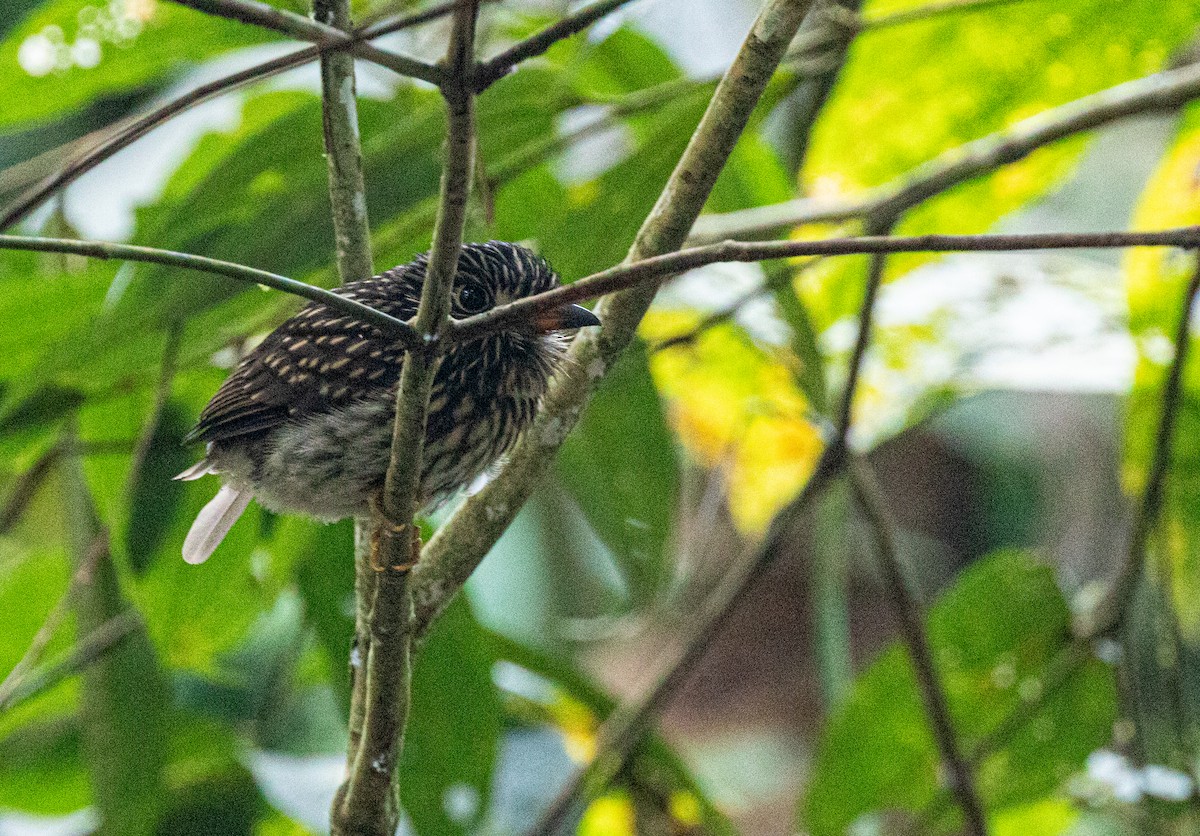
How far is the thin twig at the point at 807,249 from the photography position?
93cm

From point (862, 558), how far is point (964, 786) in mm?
3016

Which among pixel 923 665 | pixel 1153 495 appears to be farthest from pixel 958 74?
pixel 923 665

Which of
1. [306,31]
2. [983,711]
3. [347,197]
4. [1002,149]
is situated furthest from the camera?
[983,711]

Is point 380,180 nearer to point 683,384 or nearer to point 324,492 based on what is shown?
point 324,492

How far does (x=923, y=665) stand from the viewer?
8.48 feet

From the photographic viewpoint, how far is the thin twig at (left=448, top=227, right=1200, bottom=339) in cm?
93

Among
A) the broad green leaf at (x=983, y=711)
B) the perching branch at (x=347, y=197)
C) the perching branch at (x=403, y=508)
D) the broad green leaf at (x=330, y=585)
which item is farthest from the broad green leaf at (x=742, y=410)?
the perching branch at (x=403, y=508)

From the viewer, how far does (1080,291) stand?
292 cm

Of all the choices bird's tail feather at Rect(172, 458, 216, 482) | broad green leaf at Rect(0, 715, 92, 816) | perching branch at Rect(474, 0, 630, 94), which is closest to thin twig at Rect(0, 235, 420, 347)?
perching branch at Rect(474, 0, 630, 94)

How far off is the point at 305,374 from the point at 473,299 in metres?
0.31

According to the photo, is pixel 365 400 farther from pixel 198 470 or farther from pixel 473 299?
pixel 198 470

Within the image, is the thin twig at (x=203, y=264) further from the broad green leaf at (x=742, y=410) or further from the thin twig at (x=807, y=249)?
the broad green leaf at (x=742, y=410)

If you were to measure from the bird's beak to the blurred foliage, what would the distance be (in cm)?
20

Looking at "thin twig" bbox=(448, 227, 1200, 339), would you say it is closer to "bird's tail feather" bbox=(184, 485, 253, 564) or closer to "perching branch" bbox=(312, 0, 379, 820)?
"perching branch" bbox=(312, 0, 379, 820)
